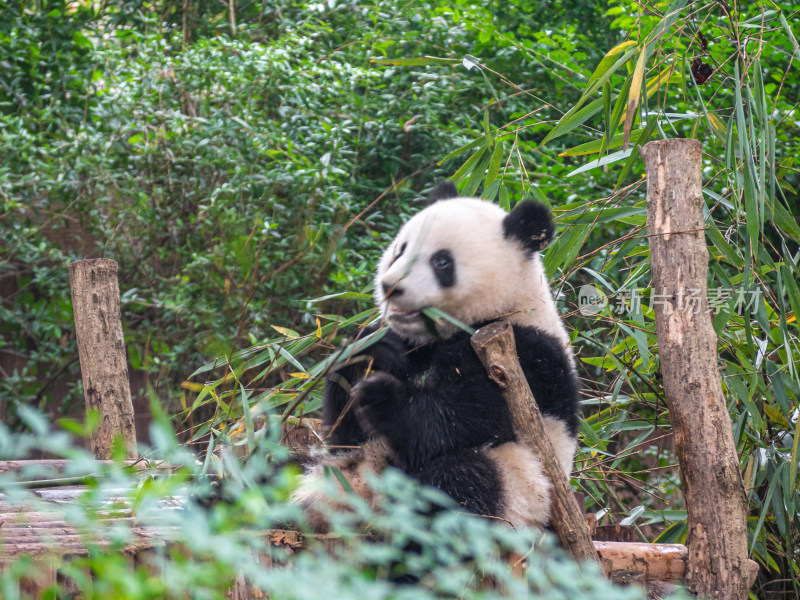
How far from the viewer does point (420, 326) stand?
2051mm

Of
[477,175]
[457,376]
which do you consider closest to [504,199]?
[477,175]

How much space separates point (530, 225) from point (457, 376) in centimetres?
46

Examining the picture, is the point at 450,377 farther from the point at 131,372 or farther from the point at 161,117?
the point at 131,372

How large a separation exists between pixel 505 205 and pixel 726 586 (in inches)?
57.3

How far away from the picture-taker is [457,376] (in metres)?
1.96

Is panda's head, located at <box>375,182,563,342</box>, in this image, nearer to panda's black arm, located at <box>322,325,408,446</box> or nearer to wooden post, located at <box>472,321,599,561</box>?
panda's black arm, located at <box>322,325,408,446</box>

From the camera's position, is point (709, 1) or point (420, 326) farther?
point (709, 1)

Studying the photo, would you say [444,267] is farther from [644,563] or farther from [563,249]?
[644,563]

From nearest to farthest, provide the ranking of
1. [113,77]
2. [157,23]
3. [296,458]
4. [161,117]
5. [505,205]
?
[296,458] → [505,205] → [161,117] → [113,77] → [157,23]

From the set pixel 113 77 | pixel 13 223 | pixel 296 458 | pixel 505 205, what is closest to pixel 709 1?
pixel 505 205

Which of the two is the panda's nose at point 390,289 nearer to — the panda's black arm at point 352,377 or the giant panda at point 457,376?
the giant panda at point 457,376

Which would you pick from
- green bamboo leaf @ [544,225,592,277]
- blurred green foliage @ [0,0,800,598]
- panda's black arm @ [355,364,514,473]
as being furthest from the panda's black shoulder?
blurred green foliage @ [0,0,800,598]

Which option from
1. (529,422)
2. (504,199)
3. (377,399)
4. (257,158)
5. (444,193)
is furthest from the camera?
(257,158)

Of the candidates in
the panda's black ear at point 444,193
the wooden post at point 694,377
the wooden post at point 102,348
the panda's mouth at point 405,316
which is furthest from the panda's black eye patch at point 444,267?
the wooden post at point 102,348
